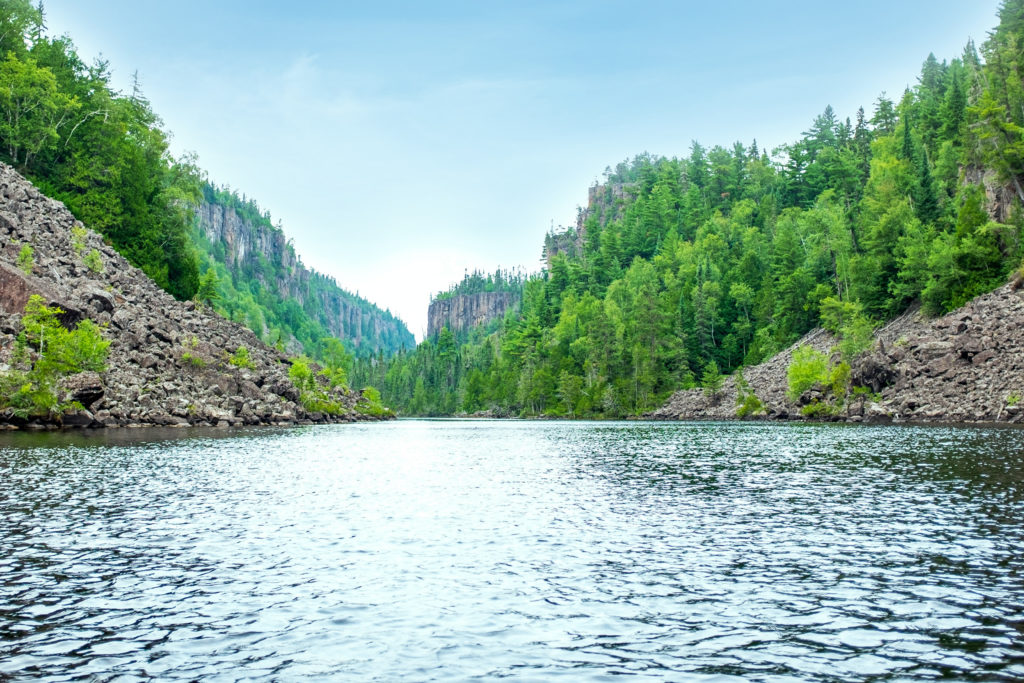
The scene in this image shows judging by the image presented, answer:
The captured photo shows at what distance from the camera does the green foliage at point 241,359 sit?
3420 inches

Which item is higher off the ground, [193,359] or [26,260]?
[26,260]

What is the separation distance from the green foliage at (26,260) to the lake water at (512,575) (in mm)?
40472

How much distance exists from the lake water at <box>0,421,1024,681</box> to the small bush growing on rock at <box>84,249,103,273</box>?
164 feet

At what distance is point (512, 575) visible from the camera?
667 inches

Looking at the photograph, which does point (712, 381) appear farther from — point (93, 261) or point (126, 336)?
point (93, 261)

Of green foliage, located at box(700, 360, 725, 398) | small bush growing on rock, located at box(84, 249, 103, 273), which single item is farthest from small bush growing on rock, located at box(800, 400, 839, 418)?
small bush growing on rock, located at box(84, 249, 103, 273)

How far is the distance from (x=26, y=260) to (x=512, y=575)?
69934 mm

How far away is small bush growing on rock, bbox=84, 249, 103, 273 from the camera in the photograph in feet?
256

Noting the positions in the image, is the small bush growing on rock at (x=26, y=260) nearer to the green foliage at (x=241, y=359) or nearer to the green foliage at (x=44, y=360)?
the green foliage at (x=44, y=360)

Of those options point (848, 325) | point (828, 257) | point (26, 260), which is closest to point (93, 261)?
point (26, 260)

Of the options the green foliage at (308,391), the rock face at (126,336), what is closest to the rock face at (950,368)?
the green foliage at (308,391)

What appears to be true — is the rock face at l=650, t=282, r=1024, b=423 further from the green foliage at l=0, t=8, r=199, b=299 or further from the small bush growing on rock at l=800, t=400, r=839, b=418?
the green foliage at l=0, t=8, r=199, b=299

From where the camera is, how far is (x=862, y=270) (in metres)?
113

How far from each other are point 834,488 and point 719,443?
93.7 ft
